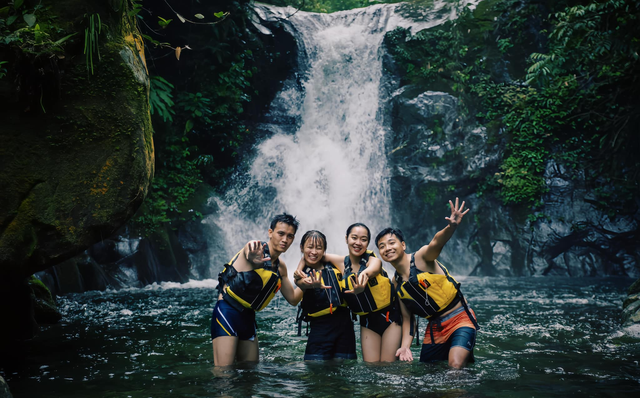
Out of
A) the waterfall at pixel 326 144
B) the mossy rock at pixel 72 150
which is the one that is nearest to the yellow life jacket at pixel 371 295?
the mossy rock at pixel 72 150

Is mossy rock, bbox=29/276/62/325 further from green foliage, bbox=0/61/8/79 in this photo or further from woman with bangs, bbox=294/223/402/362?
woman with bangs, bbox=294/223/402/362

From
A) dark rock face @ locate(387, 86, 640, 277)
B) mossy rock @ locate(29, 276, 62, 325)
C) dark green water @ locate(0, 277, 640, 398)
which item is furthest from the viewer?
dark rock face @ locate(387, 86, 640, 277)

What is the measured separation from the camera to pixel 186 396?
11.5 feet

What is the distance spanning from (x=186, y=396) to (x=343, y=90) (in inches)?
609

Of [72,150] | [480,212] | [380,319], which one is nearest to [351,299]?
[380,319]

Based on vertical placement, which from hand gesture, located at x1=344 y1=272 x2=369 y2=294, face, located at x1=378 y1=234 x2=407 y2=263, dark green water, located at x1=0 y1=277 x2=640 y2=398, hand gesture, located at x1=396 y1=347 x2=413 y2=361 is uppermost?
face, located at x1=378 y1=234 x2=407 y2=263

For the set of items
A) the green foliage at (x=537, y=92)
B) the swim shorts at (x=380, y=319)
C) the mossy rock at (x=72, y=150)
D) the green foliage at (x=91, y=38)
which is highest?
the green foliage at (x=537, y=92)

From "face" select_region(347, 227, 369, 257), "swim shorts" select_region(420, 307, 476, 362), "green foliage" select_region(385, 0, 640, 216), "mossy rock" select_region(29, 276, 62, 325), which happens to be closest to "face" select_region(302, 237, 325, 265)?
"face" select_region(347, 227, 369, 257)

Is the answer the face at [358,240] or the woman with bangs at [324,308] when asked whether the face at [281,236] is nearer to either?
the woman with bangs at [324,308]

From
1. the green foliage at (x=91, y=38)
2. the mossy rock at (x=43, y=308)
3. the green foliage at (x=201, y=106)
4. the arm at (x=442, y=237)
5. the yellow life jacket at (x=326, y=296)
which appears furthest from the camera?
the green foliage at (x=201, y=106)

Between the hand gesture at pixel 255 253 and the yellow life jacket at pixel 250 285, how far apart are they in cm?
7

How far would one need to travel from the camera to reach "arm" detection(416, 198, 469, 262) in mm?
3770

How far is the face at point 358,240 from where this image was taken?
4.17 m

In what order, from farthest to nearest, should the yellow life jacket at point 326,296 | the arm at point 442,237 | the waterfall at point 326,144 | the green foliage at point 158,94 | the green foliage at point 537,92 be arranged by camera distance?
the waterfall at point 326,144
the green foliage at point 537,92
the green foliage at point 158,94
the yellow life jacket at point 326,296
the arm at point 442,237
